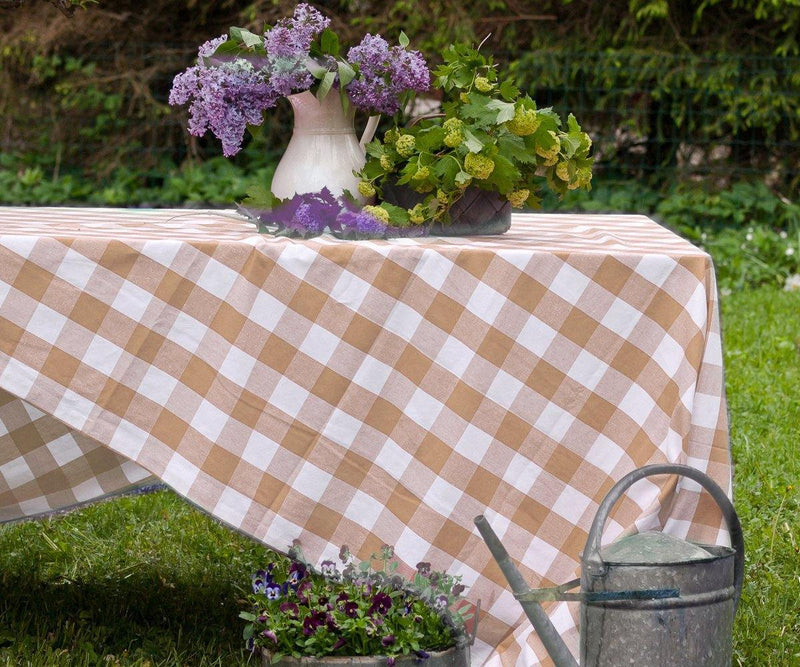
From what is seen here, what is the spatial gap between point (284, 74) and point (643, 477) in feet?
3.25

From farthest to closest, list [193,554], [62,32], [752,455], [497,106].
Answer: [62,32] < [752,455] < [193,554] < [497,106]

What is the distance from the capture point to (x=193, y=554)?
3090 millimetres

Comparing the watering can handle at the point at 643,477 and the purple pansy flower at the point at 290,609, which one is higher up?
the watering can handle at the point at 643,477

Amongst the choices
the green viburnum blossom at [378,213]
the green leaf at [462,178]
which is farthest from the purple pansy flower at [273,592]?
the green leaf at [462,178]

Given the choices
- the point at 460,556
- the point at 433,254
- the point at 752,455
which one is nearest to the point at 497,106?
the point at 433,254

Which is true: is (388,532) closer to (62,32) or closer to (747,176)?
(747,176)

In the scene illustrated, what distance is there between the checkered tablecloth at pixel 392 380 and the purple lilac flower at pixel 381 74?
397mm

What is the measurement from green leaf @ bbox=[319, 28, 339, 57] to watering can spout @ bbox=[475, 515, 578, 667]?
962 millimetres

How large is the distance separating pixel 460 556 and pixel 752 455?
1.89 meters

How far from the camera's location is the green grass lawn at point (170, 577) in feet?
8.02

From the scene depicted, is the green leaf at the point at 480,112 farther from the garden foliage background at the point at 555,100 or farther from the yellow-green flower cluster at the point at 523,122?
the garden foliage background at the point at 555,100

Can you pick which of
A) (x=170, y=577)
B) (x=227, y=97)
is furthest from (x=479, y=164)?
(x=170, y=577)

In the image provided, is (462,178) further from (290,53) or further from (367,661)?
(367,661)

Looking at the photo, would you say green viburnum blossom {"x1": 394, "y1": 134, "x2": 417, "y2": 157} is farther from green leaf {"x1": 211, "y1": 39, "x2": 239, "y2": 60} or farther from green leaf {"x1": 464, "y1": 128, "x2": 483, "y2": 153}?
green leaf {"x1": 211, "y1": 39, "x2": 239, "y2": 60}
